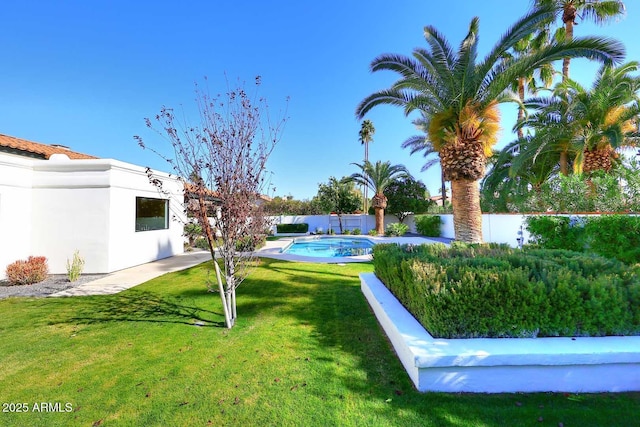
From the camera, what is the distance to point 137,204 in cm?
1126

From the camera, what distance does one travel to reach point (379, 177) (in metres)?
25.0

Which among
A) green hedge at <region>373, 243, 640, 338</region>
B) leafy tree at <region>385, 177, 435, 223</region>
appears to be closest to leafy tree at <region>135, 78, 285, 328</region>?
green hedge at <region>373, 243, 640, 338</region>

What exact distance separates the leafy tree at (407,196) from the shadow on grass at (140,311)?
23.1 m

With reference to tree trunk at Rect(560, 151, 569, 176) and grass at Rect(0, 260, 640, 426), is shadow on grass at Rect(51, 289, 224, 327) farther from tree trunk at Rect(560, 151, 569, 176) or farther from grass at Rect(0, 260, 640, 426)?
tree trunk at Rect(560, 151, 569, 176)

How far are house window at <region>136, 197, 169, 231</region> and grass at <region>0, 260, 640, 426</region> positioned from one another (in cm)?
549

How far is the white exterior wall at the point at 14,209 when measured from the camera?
350 inches

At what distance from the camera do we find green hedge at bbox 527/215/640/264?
759 centimetres

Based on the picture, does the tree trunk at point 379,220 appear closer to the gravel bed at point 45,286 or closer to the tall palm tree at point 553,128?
the tall palm tree at point 553,128

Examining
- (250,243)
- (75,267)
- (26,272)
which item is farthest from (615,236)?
(26,272)

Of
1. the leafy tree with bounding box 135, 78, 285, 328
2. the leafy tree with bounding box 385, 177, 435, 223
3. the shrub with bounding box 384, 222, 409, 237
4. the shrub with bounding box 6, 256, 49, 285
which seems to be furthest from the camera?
the leafy tree with bounding box 385, 177, 435, 223

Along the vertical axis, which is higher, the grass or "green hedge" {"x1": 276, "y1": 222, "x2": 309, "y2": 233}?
"green hedge" {"x1": 276, "y1": 222, "x2": 309, "y2": 233}

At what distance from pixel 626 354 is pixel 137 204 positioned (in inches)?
561

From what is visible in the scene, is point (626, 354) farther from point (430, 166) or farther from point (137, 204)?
point (430, 166)

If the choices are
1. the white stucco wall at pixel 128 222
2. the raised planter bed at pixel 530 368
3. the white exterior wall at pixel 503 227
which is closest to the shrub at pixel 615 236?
the white exterior wall at pixel 503 227
